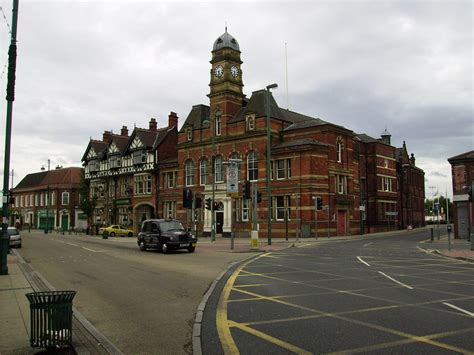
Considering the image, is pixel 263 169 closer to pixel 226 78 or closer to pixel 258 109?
pixel 258 109

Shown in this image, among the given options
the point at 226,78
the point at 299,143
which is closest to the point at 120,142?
the point at 226,78

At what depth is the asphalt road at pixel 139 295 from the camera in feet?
23.3

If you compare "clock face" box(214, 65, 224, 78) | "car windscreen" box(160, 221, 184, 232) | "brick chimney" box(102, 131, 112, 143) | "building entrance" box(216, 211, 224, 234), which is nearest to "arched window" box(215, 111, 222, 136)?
"clock face" box(214, 65, 224, 78)

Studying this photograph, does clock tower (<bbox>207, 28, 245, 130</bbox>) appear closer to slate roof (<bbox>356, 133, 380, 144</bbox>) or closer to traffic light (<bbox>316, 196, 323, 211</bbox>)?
traffic light (<bbox>316, 196, 323, 211</bbox>)

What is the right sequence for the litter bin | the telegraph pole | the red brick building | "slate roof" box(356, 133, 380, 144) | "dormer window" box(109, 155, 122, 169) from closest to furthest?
the litter bin
the telegraph pole
the red brick building
"slate roof" box(356, 133, 380, 144)
"dormer window" box(109, 155, 122, 169)

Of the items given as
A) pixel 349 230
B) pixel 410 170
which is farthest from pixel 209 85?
pixel 410 170

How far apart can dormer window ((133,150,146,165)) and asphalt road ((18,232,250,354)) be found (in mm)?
37147

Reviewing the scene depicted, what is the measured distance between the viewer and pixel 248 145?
4422 cm

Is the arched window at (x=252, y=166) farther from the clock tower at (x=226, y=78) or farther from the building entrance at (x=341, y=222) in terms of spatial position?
the building entrance at (x=341, y=222)

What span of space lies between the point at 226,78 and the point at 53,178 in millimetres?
50485

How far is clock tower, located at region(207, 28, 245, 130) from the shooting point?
46094 millimetres

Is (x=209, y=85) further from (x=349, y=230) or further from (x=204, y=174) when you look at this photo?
(x=349, y=230)

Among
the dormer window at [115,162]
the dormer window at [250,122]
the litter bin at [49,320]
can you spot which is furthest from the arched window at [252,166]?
the litter bin at [49,320]

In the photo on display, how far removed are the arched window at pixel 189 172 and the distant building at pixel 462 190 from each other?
25.9 meters
